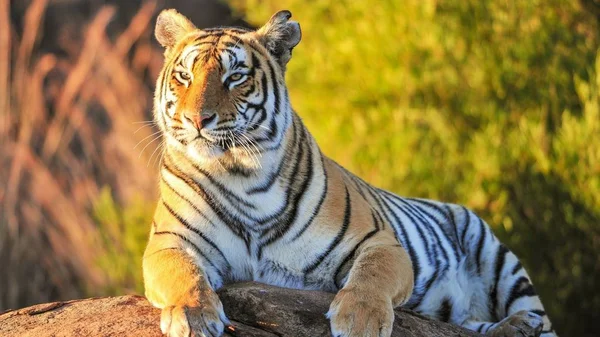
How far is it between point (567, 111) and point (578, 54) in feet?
1.86

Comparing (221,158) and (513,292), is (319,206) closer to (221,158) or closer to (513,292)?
(221,158)

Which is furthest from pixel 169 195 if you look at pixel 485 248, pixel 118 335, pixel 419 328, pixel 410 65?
pixel 410 65

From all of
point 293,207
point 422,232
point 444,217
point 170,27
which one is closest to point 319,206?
point 293,207

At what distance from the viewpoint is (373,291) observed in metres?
3.71

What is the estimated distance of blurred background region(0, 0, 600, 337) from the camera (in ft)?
25.7

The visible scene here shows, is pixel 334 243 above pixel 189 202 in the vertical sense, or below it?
below

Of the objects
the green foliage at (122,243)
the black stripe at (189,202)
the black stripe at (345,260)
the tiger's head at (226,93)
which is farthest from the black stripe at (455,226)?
the green foliage at (122,243)

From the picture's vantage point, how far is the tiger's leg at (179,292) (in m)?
3.43

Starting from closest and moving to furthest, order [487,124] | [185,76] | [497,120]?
[185,76] → [497,120] → [487,124]

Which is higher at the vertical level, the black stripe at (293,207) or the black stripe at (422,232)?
the black stripe at (293,207)

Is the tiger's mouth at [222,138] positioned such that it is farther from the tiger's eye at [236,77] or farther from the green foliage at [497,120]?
the green foliage at [497,120]

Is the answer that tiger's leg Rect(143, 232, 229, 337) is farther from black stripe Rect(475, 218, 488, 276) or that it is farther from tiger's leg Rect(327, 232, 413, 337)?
black stripe Rect(475, 218, 488, 276)

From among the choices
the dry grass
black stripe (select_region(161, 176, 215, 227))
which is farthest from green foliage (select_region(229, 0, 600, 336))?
black stripe (select_region(161, 176, 215, 227))

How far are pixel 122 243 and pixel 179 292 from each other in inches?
205
